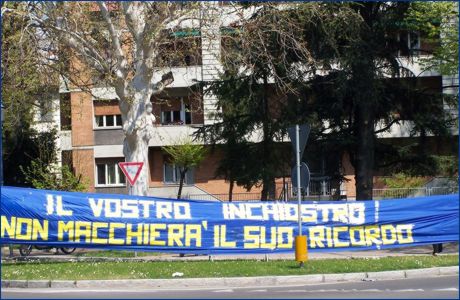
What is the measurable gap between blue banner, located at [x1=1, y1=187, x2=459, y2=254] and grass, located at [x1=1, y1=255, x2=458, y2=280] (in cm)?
111

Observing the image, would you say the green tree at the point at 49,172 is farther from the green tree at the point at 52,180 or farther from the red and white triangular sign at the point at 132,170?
the red and white triangular sign at the point at 132,170

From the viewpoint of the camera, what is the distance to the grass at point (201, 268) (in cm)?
1525

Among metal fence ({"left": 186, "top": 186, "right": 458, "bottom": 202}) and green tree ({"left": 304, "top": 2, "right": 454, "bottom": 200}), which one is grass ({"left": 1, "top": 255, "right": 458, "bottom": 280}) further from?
metal fence ({"left": 186, "top": 186, "right": 458, "bottom": 202})

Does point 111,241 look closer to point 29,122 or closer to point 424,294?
point 424,294

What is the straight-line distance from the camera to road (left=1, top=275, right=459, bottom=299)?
1213cm

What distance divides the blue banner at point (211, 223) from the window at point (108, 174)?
88.7ft

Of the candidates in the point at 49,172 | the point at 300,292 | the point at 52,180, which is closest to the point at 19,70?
the point at 52,180

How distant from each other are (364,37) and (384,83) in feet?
6.89

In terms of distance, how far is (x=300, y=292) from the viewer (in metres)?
12.9

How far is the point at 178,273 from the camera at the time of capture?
50.2 feet

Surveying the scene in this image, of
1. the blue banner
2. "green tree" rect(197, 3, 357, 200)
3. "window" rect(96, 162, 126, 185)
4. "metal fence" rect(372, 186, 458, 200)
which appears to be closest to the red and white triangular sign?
the blue banner

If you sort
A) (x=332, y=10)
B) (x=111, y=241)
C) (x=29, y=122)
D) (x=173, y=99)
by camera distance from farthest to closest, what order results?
(x=173, y=99), (x=29, y=122), (x=332, y=10), (x=111, y=241)

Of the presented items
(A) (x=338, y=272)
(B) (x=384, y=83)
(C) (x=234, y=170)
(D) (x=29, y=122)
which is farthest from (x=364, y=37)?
(D) (x=29, y=122)

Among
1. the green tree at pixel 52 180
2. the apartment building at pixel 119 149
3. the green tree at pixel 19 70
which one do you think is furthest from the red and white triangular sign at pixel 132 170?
the apartment building at pixel 119 149
